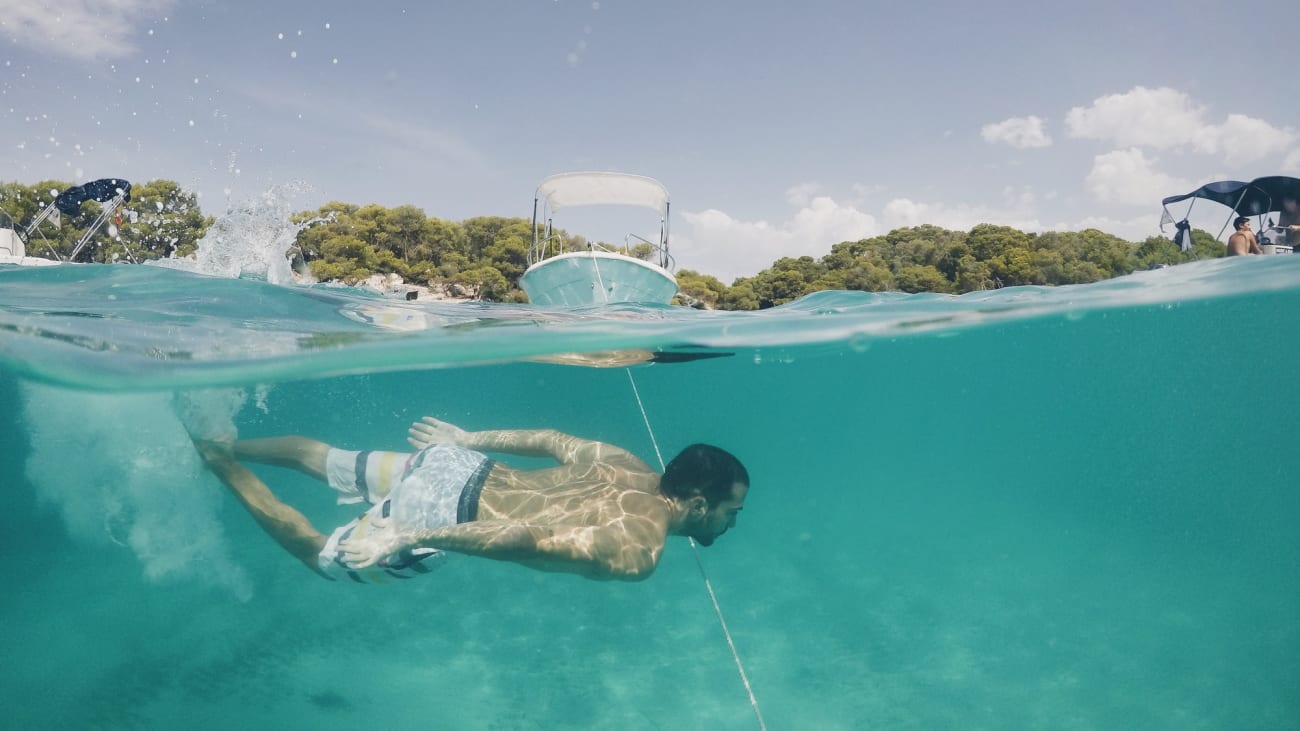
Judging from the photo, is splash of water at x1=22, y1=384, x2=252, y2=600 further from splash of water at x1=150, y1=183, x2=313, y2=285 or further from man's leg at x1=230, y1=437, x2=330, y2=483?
man's leg at x1=230, y1=437, x2=330, y2=483

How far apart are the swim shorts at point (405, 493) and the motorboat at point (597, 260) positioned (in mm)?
8573

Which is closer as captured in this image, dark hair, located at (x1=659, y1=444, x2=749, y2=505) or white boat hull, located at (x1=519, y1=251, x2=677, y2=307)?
dark hair, located at (x1=659, y1=444, x2=749, y2=505)

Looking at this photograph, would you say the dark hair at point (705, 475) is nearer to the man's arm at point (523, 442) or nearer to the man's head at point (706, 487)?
the man's head at point (706, 487)

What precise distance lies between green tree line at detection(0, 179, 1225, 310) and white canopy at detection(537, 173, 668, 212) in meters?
11.6

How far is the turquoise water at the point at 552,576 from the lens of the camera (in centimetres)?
795

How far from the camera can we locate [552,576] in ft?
38.5

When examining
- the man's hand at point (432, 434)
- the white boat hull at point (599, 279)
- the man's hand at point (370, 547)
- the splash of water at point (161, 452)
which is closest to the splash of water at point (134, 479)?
the splash of water at point (161, 452)

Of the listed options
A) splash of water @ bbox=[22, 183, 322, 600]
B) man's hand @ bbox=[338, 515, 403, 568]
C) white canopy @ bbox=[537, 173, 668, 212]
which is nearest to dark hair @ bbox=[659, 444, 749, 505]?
man's hand @ bbox=[338, 515, 403, 568]

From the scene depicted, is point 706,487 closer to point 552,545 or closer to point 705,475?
point 705,475

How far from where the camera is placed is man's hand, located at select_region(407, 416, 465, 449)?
6.66 metres

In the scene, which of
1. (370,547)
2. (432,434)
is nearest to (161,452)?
(432,434)

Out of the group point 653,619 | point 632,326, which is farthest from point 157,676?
point 632,326

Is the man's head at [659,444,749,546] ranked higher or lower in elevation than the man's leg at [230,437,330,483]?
lower

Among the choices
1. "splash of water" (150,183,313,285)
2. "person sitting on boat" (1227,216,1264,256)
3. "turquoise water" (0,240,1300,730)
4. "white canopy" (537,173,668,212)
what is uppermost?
"white canopy" (537,173,668,212)
